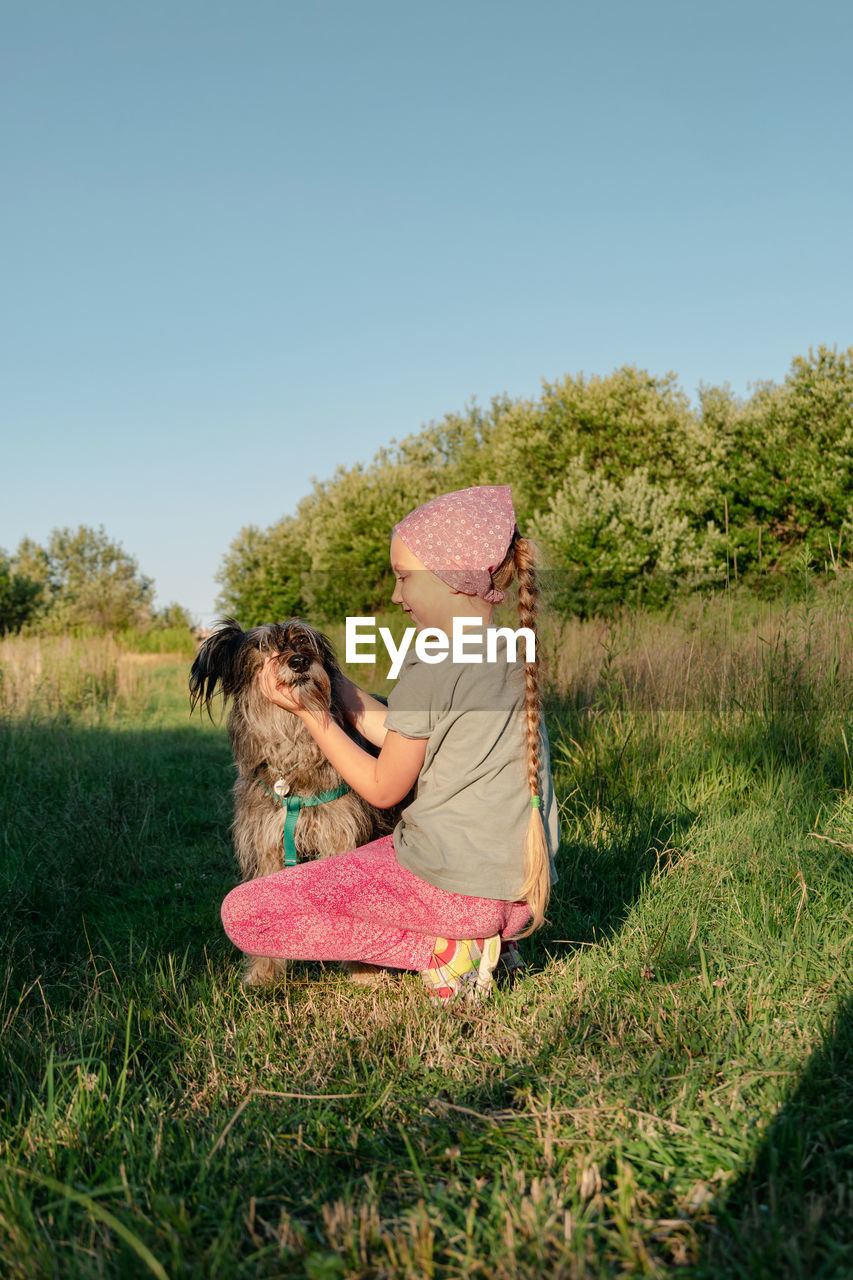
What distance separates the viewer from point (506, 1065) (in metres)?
2.57

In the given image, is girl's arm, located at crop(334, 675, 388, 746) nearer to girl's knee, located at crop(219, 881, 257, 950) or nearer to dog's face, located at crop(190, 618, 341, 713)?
dog's face, located at crop(190, 618, 341, 713)

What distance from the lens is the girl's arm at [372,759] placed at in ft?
9.79

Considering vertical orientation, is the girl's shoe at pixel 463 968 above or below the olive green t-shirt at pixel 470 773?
below

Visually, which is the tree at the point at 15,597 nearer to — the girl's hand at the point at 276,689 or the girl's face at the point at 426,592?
the girl's hand at the point at 276,689

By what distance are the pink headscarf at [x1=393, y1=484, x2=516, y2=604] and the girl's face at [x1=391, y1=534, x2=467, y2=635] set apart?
0.03 meters

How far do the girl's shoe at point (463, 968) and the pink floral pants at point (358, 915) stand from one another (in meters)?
0.05

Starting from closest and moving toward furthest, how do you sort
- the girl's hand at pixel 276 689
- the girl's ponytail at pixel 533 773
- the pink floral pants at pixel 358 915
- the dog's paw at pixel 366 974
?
1. the girl's ponytail at pixel 533 773
2. the pink floral pants at pixel 358 915
3. the girl's hand at pixel 276 689
4. the dog's paw at pixel 366 974

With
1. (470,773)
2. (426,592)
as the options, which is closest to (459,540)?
(426,592)

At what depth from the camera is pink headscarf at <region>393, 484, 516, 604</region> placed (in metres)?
2.97

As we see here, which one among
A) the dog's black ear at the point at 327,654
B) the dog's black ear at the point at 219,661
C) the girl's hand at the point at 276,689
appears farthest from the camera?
the dog's black ear at the point at 219,661

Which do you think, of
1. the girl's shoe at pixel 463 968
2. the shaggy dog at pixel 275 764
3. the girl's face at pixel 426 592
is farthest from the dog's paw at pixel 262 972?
the girl's face at pixel 426 592

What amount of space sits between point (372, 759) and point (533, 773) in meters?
0.61

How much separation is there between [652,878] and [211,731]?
27.3ft

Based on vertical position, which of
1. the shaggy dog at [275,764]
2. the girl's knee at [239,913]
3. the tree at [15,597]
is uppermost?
the tree at [15,597]
